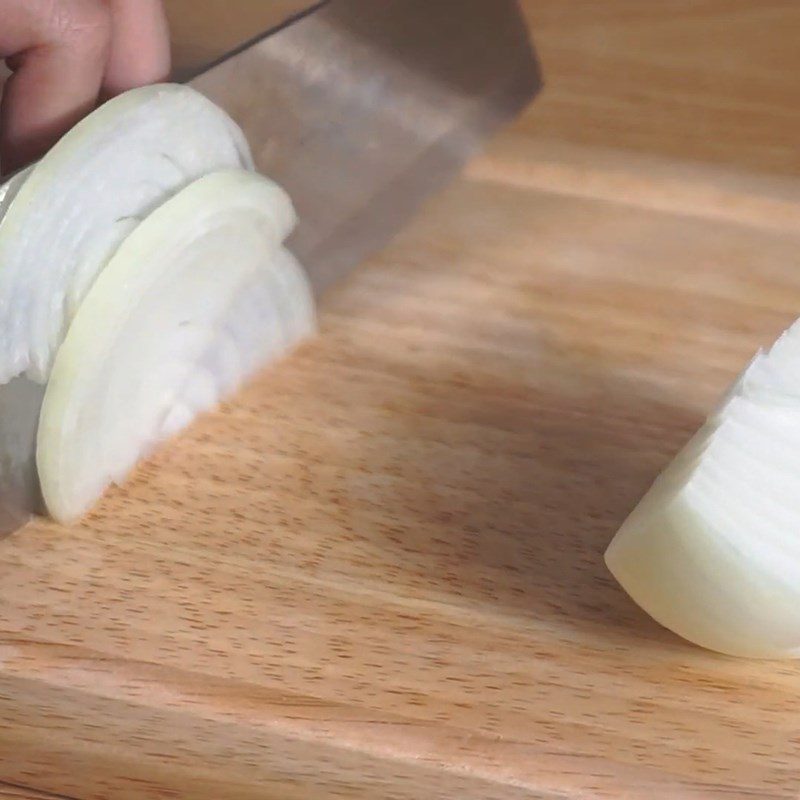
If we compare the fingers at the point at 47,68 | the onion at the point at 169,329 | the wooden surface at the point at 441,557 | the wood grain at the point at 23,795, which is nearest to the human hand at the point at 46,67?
the fingers at the point at 47,68

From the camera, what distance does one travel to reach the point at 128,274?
79cm

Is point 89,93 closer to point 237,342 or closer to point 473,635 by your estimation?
point 237,342

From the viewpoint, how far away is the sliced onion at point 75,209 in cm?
75

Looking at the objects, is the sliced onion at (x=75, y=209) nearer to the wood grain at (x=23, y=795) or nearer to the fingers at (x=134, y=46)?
the fingers at (x=134, y=46)

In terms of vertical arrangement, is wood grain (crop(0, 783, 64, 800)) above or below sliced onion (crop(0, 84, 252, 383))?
below

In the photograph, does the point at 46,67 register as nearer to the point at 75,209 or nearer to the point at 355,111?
the point at 75,209

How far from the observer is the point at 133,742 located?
2.32 ft

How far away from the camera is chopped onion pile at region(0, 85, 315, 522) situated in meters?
0.77

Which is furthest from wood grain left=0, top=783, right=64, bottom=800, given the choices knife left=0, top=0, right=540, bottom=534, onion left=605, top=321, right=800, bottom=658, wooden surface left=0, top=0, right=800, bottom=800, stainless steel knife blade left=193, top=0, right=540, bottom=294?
stainless steel knife blade left=193, top=0, right=540, bottom=294

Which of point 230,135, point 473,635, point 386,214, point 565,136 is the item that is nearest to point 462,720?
point 473,635

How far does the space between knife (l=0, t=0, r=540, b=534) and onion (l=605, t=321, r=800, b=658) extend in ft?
1.40

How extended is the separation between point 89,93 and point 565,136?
620 millimetres

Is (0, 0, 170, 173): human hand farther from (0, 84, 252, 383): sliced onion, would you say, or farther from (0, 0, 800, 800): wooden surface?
(0, 0, 800, 800): wooden surface

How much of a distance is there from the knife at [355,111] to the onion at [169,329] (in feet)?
0.09
